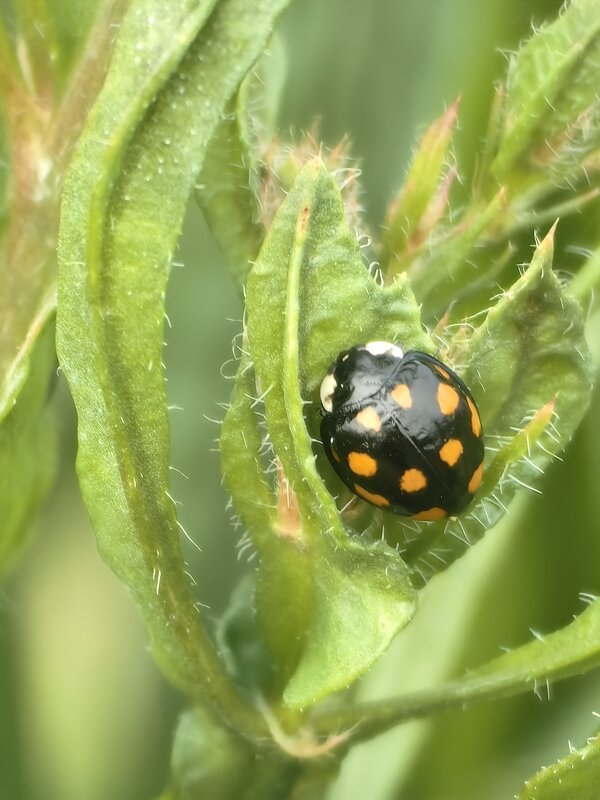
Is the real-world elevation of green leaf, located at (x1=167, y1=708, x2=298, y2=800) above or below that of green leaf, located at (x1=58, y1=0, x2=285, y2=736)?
below

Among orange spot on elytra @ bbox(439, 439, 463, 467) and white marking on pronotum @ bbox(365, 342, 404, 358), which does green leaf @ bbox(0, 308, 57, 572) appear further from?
orange spot on elytra @ bbox(439, 439, 463, 467)

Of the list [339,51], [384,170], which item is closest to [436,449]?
[384,170]

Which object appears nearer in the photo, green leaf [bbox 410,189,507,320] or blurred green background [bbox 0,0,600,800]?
green leaf [bbox 410,189,507,320]

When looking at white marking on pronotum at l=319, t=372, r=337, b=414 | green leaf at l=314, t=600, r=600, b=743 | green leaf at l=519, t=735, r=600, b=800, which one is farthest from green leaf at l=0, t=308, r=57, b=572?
green leaf at l=519, t=735, r=600, b=800

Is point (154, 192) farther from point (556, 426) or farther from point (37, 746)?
point (37, 746)

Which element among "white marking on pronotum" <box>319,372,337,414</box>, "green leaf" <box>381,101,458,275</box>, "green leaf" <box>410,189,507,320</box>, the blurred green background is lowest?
the blurred green background

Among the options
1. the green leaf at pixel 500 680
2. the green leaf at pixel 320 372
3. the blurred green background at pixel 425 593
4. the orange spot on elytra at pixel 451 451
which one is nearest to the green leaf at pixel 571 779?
the green leaf at pixel 500 680

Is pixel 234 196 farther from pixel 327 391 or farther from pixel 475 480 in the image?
pixel 475 480

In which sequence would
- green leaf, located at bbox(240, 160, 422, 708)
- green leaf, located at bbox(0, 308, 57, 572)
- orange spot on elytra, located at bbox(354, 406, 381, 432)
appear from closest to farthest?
green leaf, located at bbox(240, 160, 422, 708) → green leaf, located at bbox(0, 308, 57, 572) → orange spot on elytra, located at bbox(354, 406, 381, 432)
